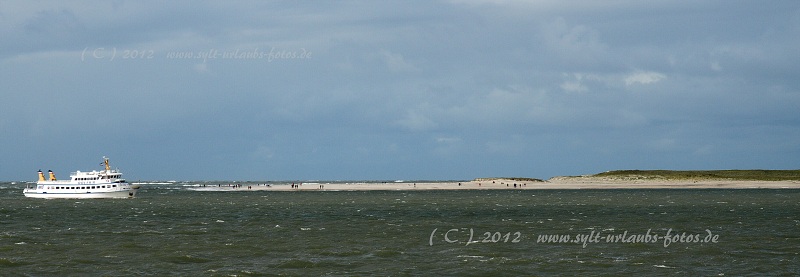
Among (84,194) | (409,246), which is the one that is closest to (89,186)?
(84,194)

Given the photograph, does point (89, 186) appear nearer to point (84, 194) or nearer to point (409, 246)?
point (84, 194)

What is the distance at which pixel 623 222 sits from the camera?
62312 mm

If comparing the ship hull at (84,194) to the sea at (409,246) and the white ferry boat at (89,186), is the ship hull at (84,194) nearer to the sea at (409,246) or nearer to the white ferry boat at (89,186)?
the white ferry boat at (89,186)

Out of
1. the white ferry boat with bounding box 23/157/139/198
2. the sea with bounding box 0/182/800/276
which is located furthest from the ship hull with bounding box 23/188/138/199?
the sea with bounding box 0/182/800/276

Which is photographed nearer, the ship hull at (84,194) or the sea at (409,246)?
the sea at (409,246)

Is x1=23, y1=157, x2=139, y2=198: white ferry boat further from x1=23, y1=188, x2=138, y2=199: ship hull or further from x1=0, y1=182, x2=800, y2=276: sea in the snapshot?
x1=0, y1=182, x2=800, y2=276: sea

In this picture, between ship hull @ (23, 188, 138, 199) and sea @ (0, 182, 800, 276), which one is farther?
ship hull @ (23, 188, 138, 199)

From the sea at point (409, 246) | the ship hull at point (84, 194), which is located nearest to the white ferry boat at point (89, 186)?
the ship hull at point (84, 194)

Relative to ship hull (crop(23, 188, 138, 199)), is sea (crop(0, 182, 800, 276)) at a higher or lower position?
lower

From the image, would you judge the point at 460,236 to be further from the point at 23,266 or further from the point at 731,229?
Result: the point at 23,266

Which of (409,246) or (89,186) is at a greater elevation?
(89,186)

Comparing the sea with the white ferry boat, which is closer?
the sea

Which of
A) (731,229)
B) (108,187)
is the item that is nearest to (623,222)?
(731,229)

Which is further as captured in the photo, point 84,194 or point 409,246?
point 84,194
